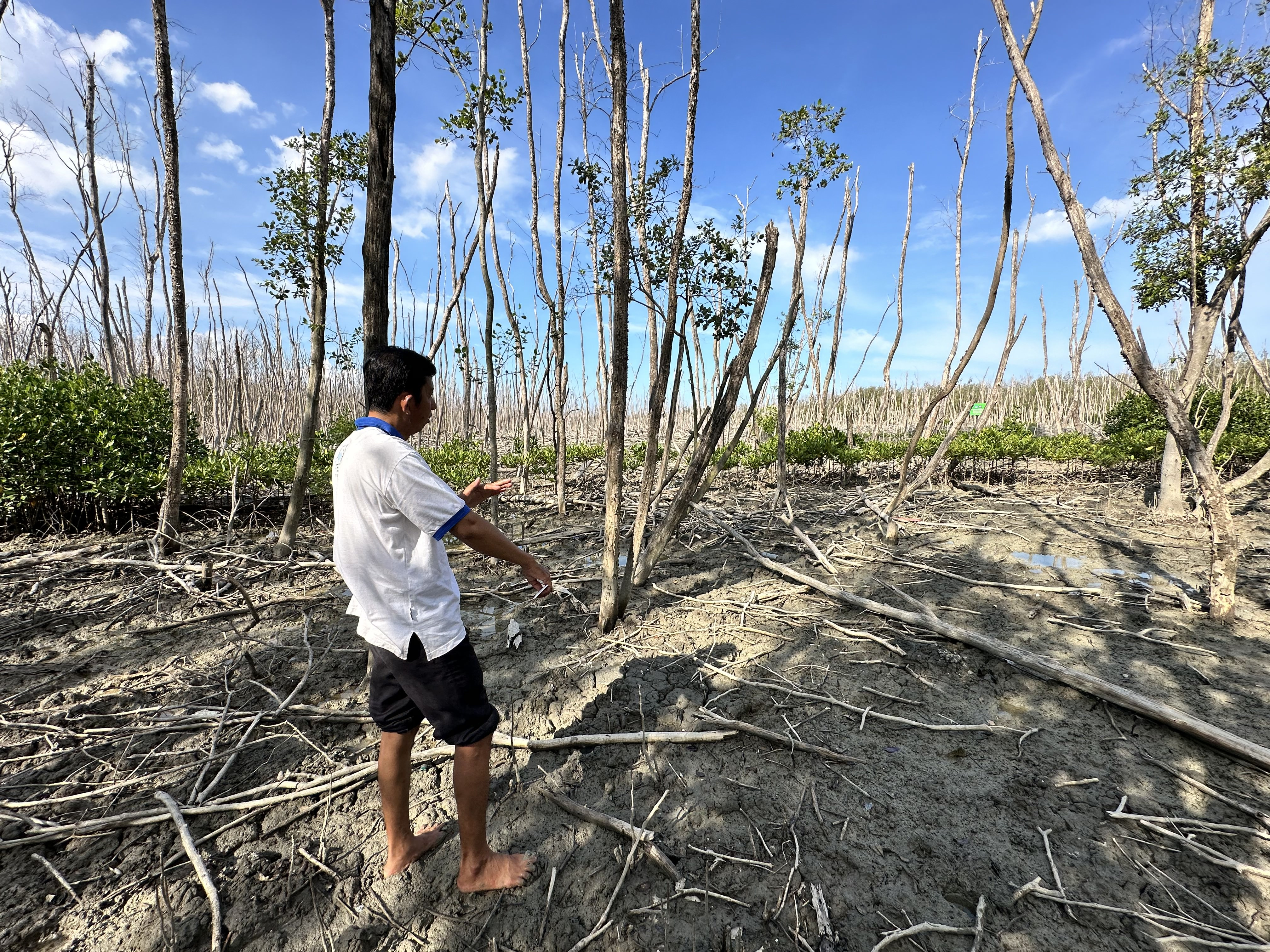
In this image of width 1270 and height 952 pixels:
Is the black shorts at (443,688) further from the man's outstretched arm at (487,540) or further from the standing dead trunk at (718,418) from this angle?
the standing dead trunk at (718,418)

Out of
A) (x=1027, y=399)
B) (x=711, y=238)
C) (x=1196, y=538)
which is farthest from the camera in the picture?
(x=1027, y=399)

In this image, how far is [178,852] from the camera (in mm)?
1805

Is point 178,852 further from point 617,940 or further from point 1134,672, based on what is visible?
point 1134,672

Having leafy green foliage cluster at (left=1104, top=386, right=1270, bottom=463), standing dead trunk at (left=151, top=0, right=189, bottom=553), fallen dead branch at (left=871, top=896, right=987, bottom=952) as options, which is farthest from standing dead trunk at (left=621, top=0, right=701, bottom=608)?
leafy green foliage cluster at (left=1104, top=386, right=1270, bottom=463)

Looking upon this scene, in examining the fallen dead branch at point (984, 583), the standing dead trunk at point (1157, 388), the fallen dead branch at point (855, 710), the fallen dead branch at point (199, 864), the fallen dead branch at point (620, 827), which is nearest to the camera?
the fallen dead branch at point (199, 864)

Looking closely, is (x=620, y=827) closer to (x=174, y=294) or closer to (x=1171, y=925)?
(x=1171, y=925)

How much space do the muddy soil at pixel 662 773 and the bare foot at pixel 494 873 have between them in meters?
0.05

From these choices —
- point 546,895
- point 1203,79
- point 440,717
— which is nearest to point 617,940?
point 546,895

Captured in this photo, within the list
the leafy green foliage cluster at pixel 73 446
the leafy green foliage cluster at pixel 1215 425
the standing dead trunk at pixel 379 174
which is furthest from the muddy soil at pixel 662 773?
the leafy green foliage cluster at pixel 1215 425

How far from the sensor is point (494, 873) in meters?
1.67

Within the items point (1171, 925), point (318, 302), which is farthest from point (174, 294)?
point (1171, 925)

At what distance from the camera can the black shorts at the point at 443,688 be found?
5.01 feet

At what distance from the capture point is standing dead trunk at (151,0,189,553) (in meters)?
4.05

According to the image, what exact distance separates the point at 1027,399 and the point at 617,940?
35.4 meters
